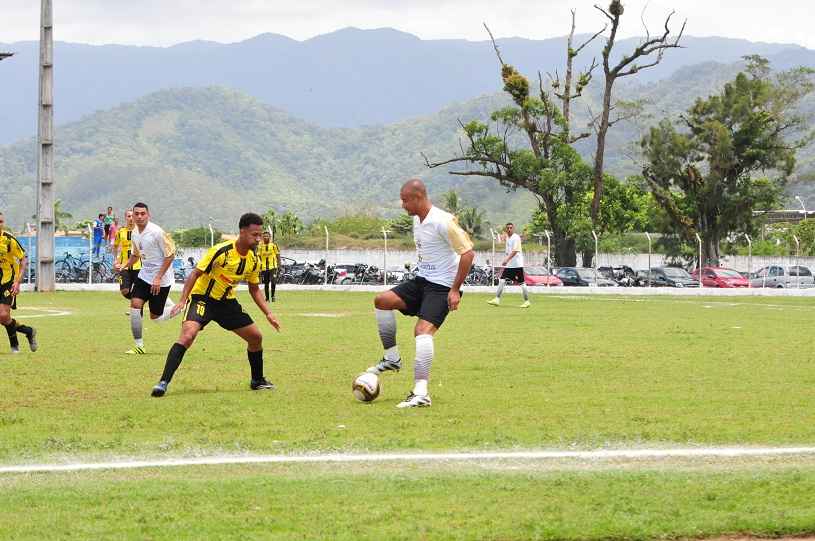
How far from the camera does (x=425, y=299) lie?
41.1 ft

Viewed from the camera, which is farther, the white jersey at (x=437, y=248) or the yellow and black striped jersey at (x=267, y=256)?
the yellow and black striped jersey at (x=267, y=256)

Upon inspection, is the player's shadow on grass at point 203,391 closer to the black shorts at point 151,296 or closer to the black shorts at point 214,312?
the black shorts at point 214,312

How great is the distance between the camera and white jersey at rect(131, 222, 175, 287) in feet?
59.9

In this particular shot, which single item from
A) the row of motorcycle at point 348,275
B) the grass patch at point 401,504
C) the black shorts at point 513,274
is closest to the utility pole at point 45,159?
the row of motorcycle at point 348,275

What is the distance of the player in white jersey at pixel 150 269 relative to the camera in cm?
1817

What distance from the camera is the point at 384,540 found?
6.62m

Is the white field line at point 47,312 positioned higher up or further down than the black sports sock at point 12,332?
further down

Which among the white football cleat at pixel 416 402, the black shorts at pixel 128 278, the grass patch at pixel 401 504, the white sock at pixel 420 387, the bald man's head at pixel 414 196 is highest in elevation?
the bald man's head at pixel 414 196

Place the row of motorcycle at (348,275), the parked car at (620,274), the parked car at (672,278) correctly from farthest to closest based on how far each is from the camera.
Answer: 1. the parked car at (620,274)
2. the parked car at (672,278)
3. the row of motorcycle at (348,275)

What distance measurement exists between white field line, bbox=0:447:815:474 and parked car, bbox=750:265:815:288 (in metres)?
47.4

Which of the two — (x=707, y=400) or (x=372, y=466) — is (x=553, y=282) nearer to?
(x=707, y=400)

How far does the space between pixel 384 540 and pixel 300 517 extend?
691 mm

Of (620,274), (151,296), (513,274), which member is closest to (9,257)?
(151,296)

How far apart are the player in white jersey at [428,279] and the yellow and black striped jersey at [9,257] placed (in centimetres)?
702
